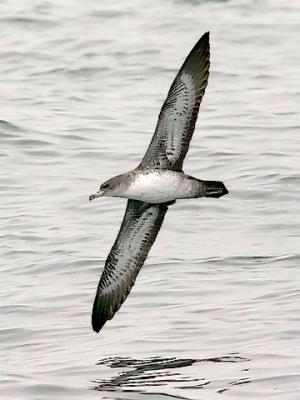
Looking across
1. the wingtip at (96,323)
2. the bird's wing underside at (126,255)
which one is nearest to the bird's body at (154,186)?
the bird's wing underside at (126,255)

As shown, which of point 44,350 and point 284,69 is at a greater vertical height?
point 284,69

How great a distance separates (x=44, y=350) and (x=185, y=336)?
1176 millimetres

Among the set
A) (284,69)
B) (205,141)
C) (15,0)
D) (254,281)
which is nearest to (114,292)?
(254,281)

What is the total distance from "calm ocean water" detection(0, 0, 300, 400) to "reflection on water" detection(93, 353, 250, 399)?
0.07ft

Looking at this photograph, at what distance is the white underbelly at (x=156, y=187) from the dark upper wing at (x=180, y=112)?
0.48 feet

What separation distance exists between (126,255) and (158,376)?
1.65 m

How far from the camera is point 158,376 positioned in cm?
1111

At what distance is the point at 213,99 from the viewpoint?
71.0ft

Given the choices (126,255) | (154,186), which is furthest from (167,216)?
(154,186)

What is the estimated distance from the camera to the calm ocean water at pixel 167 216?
37.7ft

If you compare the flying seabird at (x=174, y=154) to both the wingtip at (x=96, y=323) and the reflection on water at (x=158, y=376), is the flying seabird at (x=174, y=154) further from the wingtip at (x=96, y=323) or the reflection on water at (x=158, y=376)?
the reflection on water at (x=158, y=376)

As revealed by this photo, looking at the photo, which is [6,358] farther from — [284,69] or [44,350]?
[284,69]

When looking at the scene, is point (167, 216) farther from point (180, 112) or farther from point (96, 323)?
point (180, 112)

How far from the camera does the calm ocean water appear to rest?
1148 centimetres
